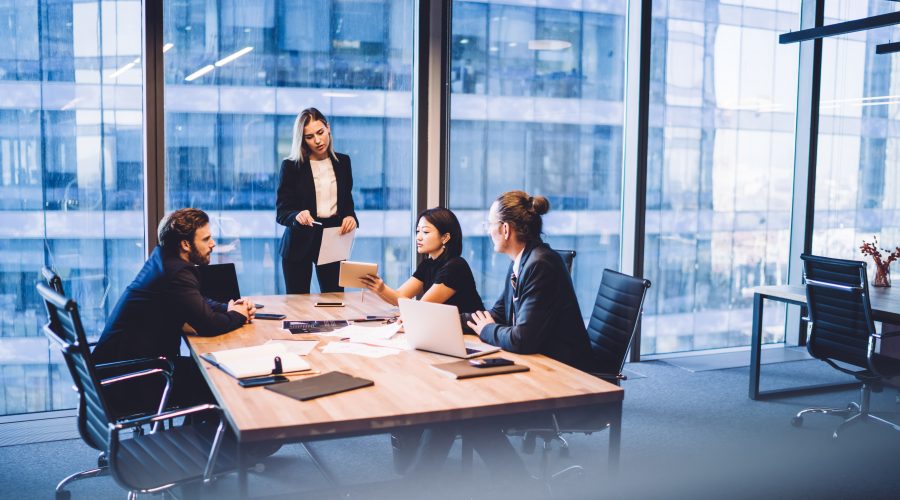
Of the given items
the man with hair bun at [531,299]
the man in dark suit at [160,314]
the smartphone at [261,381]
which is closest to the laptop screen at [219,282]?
the man in dark suit at [160,314]

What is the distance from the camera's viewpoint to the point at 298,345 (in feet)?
9.76

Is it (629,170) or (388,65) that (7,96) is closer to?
(388,65)

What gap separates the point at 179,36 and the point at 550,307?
10.0 feet

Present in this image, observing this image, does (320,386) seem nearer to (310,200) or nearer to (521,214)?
(521,214)

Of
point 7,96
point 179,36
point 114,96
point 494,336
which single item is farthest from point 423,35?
point 494,336

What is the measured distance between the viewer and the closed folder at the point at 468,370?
2500mm

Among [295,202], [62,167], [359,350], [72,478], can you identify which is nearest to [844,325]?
[359,350]

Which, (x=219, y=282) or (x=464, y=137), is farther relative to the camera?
(x=464, y=137)

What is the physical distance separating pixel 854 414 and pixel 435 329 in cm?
305

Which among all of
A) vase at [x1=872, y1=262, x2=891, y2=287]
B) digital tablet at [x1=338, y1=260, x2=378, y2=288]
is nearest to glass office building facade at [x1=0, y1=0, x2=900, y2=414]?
vase at [x1=872, y1=262, x2=891, y2=287]

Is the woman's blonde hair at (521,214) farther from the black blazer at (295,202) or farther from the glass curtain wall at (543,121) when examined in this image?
the glass curtain wall at (543,121)

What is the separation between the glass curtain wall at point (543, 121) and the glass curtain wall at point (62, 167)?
2.13 meters

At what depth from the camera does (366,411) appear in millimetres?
2119

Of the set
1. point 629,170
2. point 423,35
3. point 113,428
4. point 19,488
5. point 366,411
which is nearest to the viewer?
point 366,411
